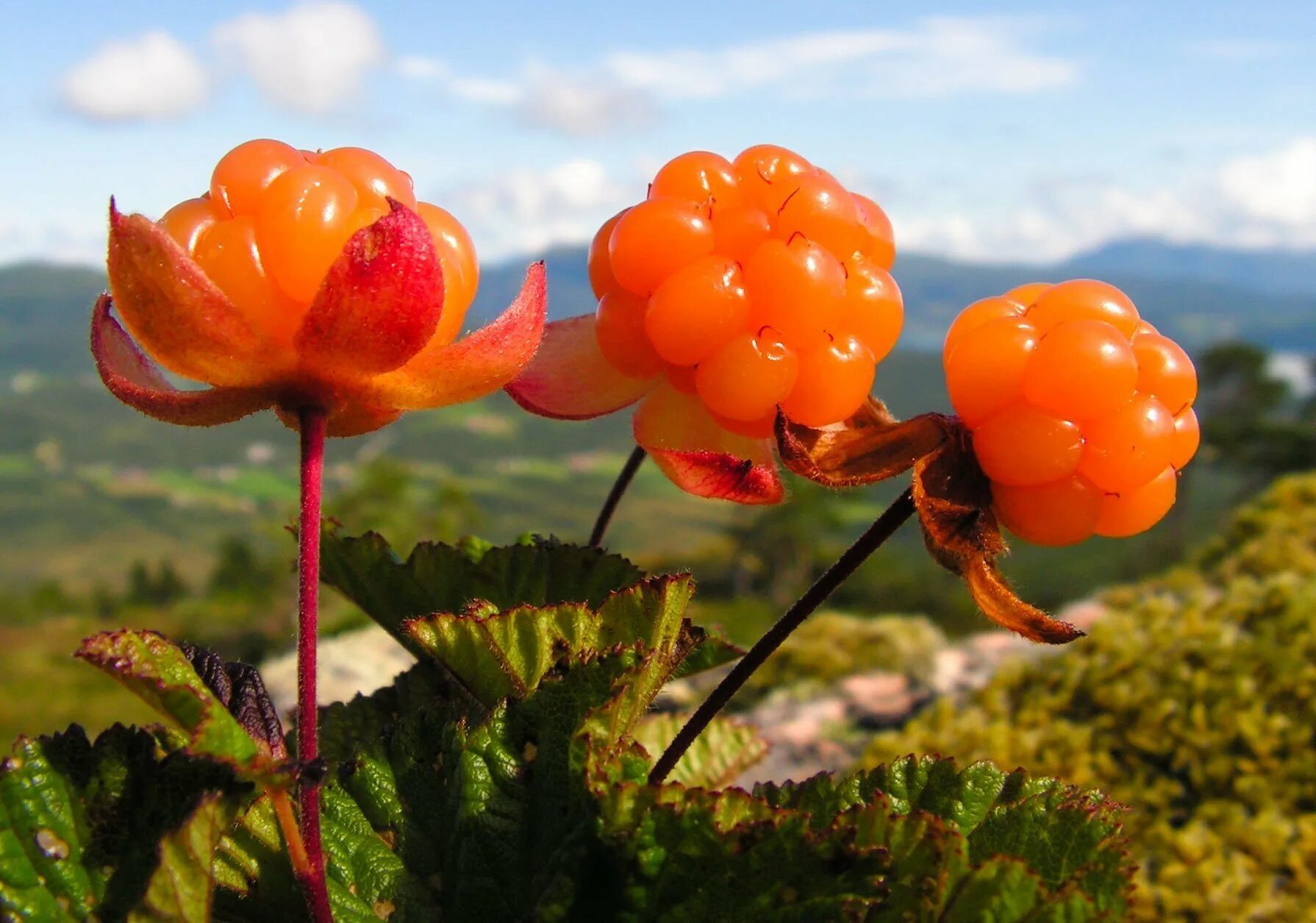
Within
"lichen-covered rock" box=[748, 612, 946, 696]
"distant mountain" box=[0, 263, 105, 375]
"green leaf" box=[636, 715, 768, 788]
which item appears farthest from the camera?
"distant mountain" box=[0, 263, 105, 375]

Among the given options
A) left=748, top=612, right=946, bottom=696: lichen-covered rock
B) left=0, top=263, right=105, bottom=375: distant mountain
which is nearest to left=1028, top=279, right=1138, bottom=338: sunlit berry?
left=748, top=612, right=946, bottom=696: lichen-covered rock

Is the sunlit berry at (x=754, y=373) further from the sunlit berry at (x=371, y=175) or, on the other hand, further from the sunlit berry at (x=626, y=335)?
the sunlit berry at (x=371, y=175)

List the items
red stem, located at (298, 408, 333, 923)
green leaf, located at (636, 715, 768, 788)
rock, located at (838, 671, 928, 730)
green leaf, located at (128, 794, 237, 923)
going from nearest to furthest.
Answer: green leaf, located at (128, 794, 237, 923) → red stem, located at (298, 408, 333, 923) → green leaf, located at (636, 715, 768, 788) → rock, located at (838, 671, 928, 730)

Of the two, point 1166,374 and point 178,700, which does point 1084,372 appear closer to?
point 1166,374

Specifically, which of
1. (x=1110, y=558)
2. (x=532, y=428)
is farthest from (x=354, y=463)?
(x=1110, y=558)

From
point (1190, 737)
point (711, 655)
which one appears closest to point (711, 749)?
point (711, 655)

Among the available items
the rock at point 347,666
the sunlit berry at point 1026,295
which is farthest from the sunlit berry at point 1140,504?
the rock at point 347,666

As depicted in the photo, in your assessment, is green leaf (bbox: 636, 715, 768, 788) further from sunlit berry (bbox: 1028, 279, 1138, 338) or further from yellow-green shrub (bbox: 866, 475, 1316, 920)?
yellow-green shrub (bbox: 866, 475, 1316, 920)
